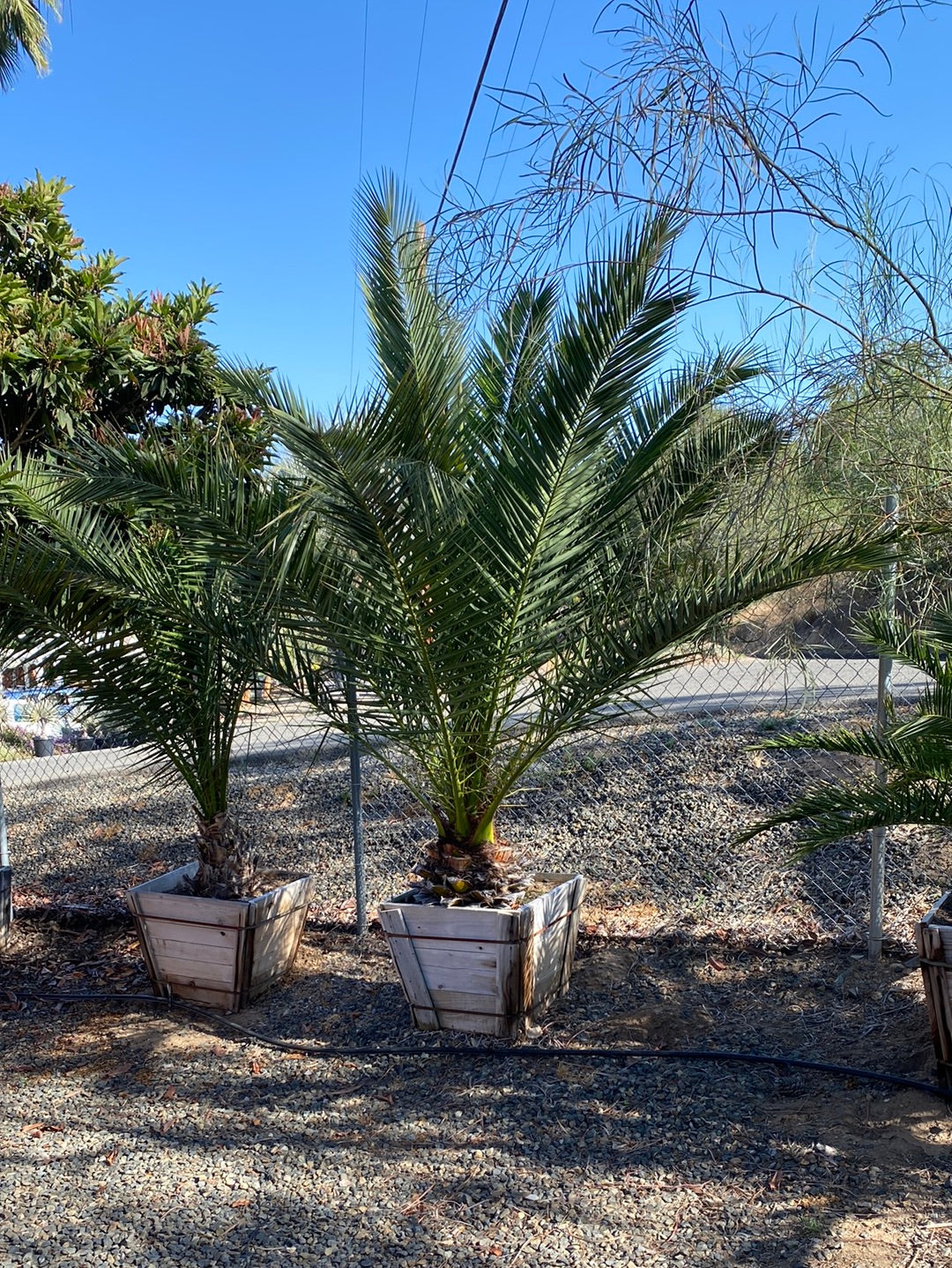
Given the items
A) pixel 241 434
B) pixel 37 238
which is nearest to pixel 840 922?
pixel 241 434

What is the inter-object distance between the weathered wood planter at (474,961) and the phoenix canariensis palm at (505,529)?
0.18 metres

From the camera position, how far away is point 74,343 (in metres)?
6.07

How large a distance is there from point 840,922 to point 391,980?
2153 mm

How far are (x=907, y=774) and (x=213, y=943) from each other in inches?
118

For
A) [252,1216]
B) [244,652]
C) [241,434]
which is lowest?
[252,1216]

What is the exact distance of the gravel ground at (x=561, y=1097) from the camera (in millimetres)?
2773

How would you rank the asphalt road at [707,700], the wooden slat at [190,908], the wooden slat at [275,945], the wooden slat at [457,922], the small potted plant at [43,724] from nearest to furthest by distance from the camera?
1. the wooden slat at [457,922]
2. the wooden slat at [190,908]
3. the wooden slat at [275,945]
4. the asphalt road at [707,700]
5. the small potted plant at [43,724]

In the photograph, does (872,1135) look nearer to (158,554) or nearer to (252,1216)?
(252,1216)

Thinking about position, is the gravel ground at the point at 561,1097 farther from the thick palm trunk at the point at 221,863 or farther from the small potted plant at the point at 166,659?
the thick palm trunk at the point at 221,863

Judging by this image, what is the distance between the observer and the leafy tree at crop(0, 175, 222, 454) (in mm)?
5930

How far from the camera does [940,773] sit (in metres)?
3.43

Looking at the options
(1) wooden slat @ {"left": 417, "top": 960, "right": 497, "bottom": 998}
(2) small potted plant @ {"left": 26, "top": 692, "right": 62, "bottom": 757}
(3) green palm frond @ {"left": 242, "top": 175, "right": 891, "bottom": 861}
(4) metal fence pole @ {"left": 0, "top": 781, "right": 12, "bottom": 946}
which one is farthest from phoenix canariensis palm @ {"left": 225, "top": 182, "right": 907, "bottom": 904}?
(2) small potted plant @ {"left": 26, "top": 692, "right": 62, "bottom": 757}

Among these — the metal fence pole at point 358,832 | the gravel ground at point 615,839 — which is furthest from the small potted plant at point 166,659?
the gravel ground at point 615,839

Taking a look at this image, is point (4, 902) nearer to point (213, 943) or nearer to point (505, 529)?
point (213, 943)
